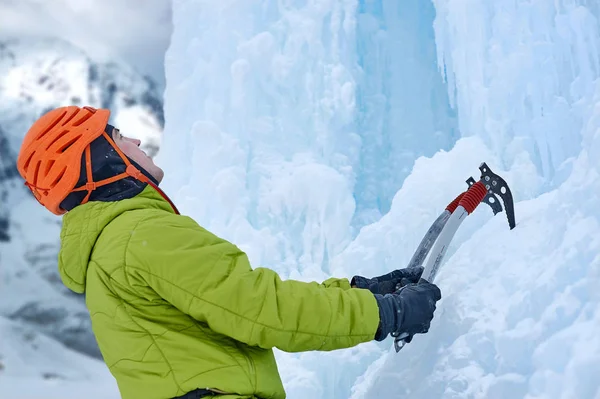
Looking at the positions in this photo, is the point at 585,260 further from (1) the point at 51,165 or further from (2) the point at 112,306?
(1) the point at 51,165

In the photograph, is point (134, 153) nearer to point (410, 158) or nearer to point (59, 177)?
point (59, 177)

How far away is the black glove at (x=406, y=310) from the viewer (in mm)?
1011

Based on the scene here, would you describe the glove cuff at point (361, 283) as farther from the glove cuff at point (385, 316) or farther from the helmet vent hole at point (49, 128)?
the helmet vent hole at point (49, 128)

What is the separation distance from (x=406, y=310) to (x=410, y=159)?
239cm

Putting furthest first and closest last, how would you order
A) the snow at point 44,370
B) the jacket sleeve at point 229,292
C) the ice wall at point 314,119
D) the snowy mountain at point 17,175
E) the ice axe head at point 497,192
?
1. the snowy mountain at point 17,175
2. the snow at point 44,370
3. the ice wall at point 314,119
4. the ice axe head at point 497,192
5. the jacket sleeve at point 229,292

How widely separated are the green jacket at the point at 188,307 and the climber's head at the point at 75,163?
4cm

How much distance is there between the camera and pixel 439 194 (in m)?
2.54

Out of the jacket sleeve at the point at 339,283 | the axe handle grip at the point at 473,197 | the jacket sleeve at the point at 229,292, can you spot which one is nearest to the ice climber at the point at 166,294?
the jacket sleeve at the point at 229,292

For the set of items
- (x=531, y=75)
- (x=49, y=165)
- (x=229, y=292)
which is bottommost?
(x=229, y=292)

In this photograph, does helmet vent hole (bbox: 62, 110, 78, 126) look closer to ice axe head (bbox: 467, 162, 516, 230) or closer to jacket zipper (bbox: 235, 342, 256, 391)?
jacket zipper (bbox: 235, 342, 256, 391)

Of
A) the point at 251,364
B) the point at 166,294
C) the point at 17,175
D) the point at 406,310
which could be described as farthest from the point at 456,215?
the point at 17,175

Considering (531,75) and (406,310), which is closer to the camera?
(406,310)

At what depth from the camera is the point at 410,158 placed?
11.1ft

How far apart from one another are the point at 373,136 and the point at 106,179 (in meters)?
2.68
